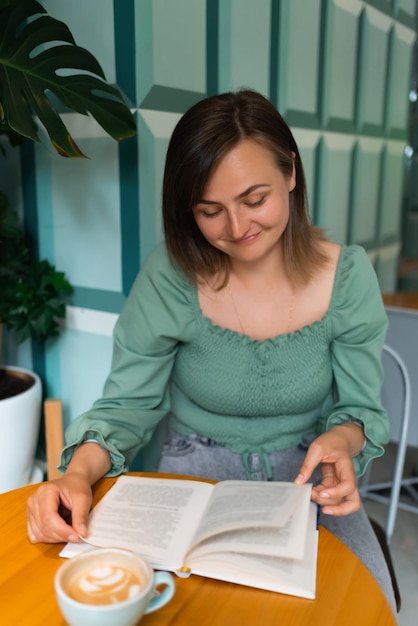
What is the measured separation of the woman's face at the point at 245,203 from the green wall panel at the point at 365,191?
5.42 feet

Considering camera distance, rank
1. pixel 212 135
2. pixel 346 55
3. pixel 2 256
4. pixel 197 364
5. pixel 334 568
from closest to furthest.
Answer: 1. pixel 334 568
2. pixel 212 135
3. pixel 197 364
4. pixel 2 256
5. pixel 346 55

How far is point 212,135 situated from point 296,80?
3.97 ft

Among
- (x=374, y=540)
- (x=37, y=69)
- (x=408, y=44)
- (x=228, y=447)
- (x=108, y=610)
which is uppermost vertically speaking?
(x=408, y=44)

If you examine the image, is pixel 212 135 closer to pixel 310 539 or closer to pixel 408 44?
pixel 310 539

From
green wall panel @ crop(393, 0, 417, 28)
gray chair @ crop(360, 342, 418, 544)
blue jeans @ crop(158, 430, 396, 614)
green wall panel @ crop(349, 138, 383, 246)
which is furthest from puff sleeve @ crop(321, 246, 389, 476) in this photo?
green wall panel @ crop(393, 0, 417, 28)

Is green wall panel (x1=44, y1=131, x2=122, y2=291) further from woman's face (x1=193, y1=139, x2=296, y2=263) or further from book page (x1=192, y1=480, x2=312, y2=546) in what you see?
book page (x1=192, y1=480, x2=312, y2=546)

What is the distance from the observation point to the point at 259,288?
4.07 feet

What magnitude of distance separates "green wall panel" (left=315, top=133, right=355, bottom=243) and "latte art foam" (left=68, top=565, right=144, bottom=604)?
181cm

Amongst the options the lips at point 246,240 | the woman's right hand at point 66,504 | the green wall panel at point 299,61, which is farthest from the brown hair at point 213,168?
the green wall panel at point 299,61

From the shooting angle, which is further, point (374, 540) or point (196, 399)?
point (196, 399)

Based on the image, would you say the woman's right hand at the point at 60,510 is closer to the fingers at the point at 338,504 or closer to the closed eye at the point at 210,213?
the fingers at the point at 338,504

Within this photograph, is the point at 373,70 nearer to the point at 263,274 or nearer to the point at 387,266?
the point at 387,266

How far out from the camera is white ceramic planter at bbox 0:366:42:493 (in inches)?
56.7

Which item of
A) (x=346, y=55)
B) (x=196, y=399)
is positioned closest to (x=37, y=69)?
(x=196, y=399)
